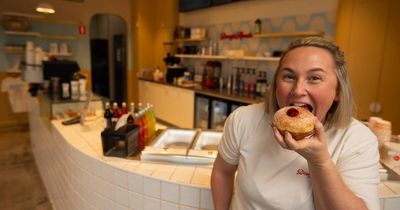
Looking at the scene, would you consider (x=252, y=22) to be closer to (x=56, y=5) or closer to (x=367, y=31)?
(x=367, y=31)

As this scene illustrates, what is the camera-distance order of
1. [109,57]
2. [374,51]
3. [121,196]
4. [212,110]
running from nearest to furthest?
[121,196], [374,51], [212,110], [109,57]

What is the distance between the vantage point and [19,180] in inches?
117

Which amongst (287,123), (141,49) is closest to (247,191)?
(287,123)

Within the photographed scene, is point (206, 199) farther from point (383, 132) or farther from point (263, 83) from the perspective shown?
point (263, 83)

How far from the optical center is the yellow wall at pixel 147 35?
18.9 ft

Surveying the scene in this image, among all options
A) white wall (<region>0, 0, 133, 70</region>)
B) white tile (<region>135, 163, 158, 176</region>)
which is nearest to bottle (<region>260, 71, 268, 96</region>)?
white tile (<region>135, 163, 158, 176</region>)

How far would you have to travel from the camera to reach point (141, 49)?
19.4 ft

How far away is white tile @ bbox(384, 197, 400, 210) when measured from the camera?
1.09m

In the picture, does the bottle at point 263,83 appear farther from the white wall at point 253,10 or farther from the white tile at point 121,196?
the white tile at point 121,196

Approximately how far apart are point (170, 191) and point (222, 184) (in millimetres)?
274

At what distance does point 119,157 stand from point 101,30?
6.30 meters

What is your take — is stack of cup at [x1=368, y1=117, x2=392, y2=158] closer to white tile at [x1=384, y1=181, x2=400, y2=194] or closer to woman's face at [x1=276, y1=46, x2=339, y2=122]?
white tile at [x1=384, y1=181, x2=400, y2=194]

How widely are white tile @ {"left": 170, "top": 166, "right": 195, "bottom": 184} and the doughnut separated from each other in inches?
23.0

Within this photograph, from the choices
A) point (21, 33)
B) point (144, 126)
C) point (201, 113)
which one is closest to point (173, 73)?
point (201, 113)
